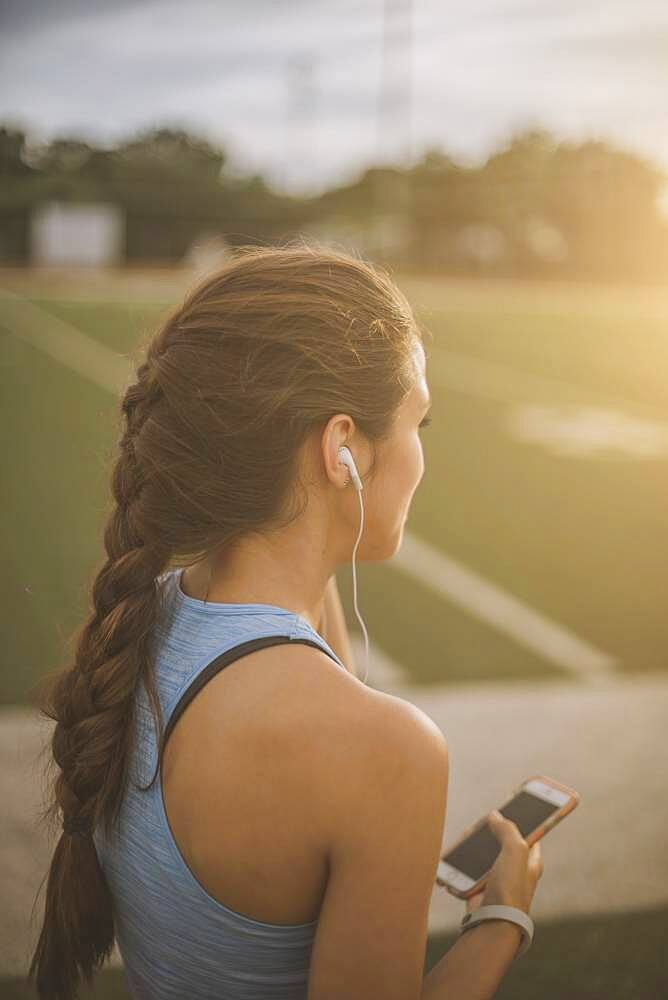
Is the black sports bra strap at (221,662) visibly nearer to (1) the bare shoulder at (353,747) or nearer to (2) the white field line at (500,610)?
(1) the bare shoulder at (353,747)

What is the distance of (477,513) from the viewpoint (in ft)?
27.3

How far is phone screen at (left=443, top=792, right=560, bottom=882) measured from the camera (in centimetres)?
206

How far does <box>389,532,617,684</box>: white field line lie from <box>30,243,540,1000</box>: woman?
336cm

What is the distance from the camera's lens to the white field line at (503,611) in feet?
16.8

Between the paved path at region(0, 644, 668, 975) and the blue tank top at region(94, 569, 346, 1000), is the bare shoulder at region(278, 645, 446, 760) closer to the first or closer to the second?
the blue tank top at region(94, 569, 346, 1000)

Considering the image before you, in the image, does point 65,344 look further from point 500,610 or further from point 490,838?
point 490,838

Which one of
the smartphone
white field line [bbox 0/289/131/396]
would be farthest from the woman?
white field line [bbox 0/289/131/396]

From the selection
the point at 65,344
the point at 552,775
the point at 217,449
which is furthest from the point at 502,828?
the point at 65,344

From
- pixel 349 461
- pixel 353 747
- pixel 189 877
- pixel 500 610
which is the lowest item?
pixel 500 610

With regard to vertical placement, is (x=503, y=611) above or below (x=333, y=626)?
below

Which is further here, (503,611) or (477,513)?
(477,513)

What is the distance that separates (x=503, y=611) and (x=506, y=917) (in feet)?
14.1

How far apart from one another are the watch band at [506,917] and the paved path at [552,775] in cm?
137

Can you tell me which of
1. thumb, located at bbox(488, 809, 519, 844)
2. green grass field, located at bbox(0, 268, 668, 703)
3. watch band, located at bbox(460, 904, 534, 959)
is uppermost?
watch band, located at bbox(460, 904, 534, 959)
